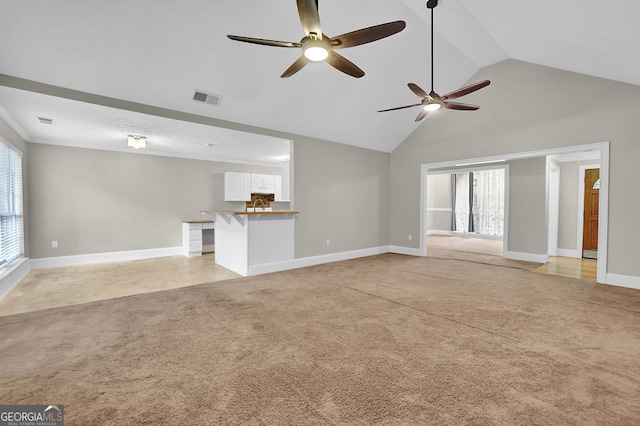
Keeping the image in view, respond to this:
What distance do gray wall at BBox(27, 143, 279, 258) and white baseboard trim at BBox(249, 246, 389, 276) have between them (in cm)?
329

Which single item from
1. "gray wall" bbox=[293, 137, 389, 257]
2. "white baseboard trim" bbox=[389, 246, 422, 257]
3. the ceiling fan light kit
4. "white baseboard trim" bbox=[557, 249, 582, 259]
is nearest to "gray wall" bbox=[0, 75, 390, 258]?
"gray wall" bbox=[293, 137, 389, 257]

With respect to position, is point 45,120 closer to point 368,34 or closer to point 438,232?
point 368,34

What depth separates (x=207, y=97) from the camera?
4020 millimetres

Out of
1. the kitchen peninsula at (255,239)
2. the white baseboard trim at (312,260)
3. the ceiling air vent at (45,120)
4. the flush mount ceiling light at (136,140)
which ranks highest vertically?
the ceiling air vent at (45,120)

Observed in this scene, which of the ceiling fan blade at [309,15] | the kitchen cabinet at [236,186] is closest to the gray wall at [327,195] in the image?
the kitchen cabinet at [236,186]

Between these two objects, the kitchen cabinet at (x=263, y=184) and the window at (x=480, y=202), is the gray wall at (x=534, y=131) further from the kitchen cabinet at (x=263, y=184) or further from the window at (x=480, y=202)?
the window at (x=480, y=202)

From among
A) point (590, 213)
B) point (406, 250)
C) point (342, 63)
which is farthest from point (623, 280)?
point (342, 63)

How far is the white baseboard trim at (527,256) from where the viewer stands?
592cm

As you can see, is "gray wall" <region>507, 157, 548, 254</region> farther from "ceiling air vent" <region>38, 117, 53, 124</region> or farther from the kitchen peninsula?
"ceiling air vent" <region>38, 117, 53, 124</region>

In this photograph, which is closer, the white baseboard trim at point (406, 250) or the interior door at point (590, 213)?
the interior door at point (590, 213)

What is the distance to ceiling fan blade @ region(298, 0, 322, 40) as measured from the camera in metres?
1.85

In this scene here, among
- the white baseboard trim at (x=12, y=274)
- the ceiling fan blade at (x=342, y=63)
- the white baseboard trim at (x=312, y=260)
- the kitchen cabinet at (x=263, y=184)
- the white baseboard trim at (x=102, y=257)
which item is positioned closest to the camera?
the ceiling fan blade at (x=342, y=63)

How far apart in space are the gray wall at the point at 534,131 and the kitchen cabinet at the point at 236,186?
12.9 ft

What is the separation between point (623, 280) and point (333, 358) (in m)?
4.77
